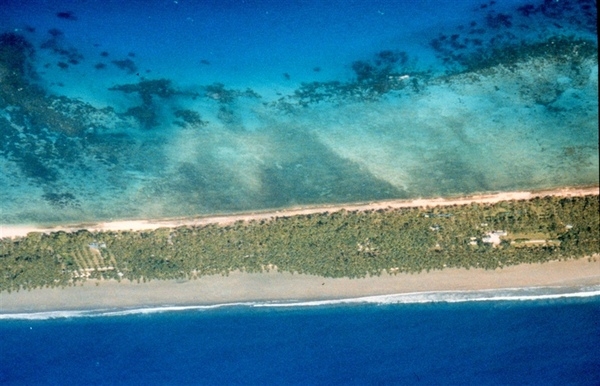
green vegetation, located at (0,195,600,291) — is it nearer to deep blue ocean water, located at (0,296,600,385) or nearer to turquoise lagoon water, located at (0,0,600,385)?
turquoise lagoon water, located at (0,0,600,385)

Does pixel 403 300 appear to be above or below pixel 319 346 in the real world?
above

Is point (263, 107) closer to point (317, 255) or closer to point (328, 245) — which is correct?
point (328, 245)

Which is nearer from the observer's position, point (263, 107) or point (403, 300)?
point (403, 300)

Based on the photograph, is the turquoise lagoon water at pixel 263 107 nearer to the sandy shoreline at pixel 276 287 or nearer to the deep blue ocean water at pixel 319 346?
the sandy shoreline at pixel 276 287

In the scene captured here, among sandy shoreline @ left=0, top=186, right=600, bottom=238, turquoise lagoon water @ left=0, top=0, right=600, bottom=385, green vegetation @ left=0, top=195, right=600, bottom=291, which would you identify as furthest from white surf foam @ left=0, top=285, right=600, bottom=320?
sandy shoreline @ left=0, top=186, right=600, bottom=238

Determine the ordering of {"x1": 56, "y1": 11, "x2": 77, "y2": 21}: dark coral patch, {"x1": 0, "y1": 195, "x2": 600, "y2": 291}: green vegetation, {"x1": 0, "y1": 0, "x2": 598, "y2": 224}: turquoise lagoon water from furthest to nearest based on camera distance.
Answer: {"x1": 56, "y1": 11, "x2": 77, "y2": 21}: dark coral patch, {"x1": 0, "y1": 0, "x2": 598, "y2": 224}: turquoise lagoon water, {"x1": 0, "y1": 195, "x2": 600, "y2": 291}: green vegetation

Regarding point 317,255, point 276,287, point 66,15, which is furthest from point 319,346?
point 66,15

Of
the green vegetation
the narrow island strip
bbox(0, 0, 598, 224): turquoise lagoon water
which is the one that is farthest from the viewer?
bbox(0, 0, 598, 224): turquoise lagoon water
